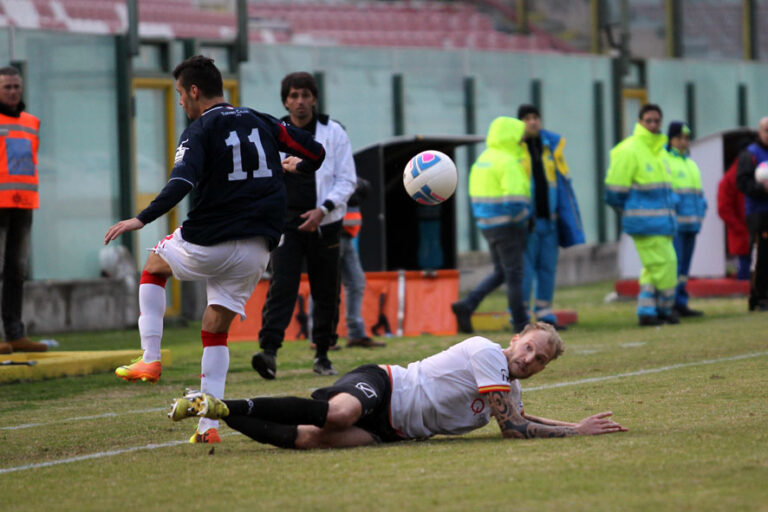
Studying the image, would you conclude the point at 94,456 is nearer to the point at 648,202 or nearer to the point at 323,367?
the point at 323,367

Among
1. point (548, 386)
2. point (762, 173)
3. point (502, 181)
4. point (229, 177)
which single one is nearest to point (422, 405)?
point (229, 177)

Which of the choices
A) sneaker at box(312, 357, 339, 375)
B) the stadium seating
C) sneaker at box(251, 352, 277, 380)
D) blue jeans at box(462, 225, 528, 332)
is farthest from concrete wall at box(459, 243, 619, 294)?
sneaker at box(251, 352, 277, 380)

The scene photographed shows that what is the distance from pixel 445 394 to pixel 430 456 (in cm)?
51

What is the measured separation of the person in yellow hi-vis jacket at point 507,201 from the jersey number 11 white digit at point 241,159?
21.5 feet

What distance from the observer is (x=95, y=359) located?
11.0m

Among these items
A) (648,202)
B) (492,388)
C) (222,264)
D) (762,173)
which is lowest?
(492,388)

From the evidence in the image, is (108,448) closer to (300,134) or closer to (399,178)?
(300,134)

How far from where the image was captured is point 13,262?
1161 centimetres

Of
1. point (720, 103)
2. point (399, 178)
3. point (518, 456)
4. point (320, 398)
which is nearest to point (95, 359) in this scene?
point (320, 398)

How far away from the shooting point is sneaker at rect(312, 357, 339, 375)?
404 inches

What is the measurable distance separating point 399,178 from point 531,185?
3.62 meters

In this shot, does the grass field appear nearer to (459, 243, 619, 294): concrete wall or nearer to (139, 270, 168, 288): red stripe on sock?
(139, 270, 168, 288): red stripe on sock

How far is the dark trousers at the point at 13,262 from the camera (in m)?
11.5

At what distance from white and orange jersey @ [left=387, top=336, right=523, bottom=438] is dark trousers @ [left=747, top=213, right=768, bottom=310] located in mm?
9849
